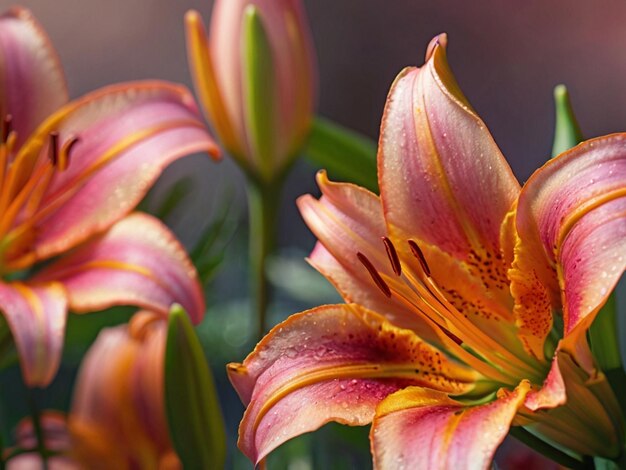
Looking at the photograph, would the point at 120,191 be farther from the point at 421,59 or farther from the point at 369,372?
the point at 421,59

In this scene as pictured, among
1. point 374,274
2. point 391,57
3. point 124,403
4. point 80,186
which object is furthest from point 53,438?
point 391,57

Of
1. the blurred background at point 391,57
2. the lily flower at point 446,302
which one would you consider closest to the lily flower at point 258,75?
the lily flower at point 446,302

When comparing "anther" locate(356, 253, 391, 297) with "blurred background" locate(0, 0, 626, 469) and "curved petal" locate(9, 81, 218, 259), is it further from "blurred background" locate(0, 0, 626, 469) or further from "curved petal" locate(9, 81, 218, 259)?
"blurred background" locate(0, 0, 626, 469)

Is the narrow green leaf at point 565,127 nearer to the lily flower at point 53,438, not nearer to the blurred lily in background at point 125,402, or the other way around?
the blurred lily in background at point 125,402

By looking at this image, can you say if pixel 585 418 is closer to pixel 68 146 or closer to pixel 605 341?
pixel 605 341

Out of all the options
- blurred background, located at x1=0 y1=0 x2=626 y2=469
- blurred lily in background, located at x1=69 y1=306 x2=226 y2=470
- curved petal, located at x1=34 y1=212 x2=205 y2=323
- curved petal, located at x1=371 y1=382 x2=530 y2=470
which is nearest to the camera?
curved petal, located at x1=371 y1=382 x2=530 y2=470

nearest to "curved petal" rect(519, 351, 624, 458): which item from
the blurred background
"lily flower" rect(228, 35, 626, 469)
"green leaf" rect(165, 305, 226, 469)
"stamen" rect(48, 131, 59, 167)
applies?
"lily flower" rect(228, 35, 626, 469)
